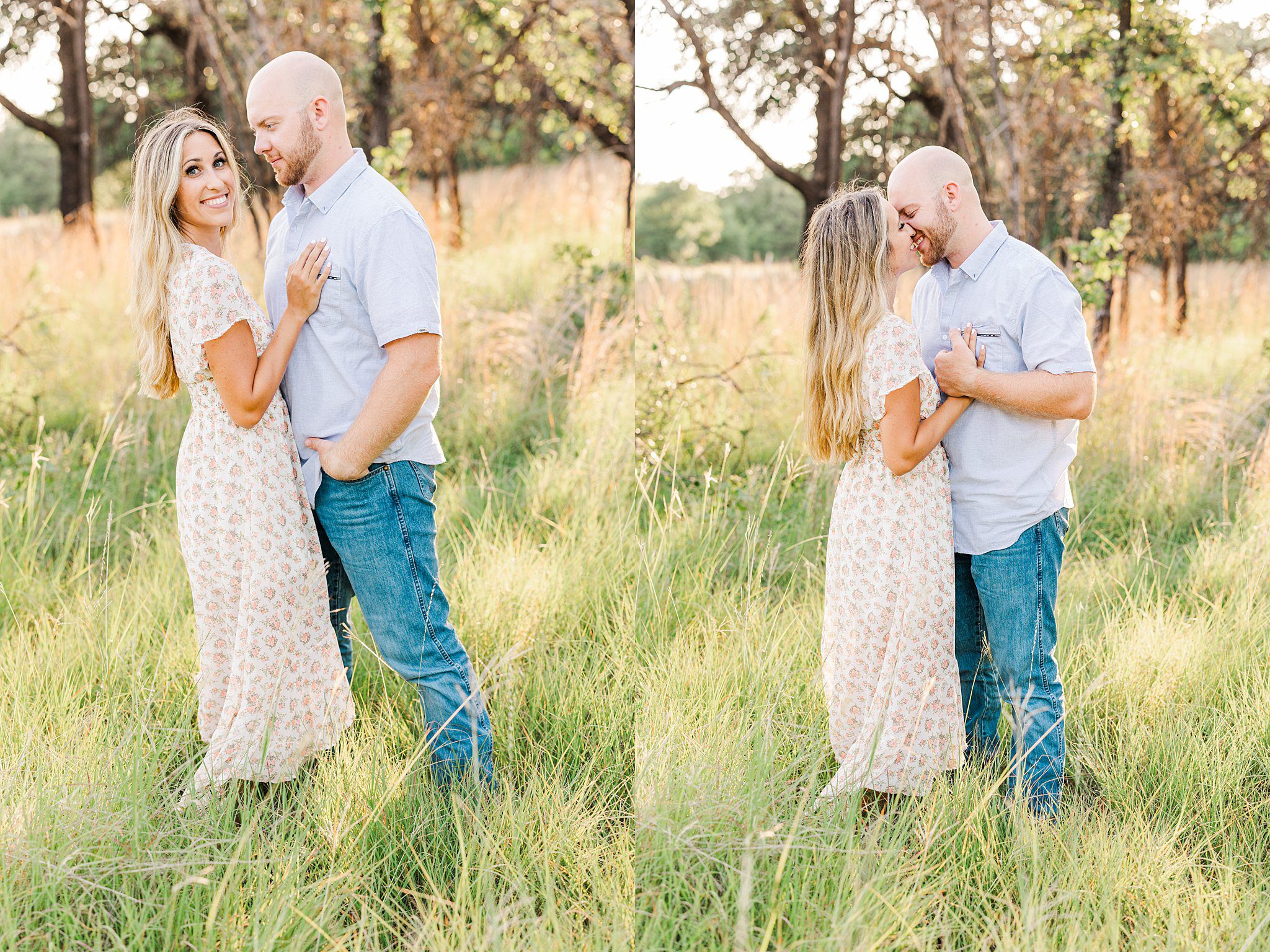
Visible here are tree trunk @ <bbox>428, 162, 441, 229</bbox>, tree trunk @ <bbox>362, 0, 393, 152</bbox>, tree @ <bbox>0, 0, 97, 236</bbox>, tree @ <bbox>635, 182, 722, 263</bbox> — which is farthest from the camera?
tree trunk @ <bbox>428, 162, 441, 229</bbox>

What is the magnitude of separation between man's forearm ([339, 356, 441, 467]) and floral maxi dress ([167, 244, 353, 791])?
25 centimetres

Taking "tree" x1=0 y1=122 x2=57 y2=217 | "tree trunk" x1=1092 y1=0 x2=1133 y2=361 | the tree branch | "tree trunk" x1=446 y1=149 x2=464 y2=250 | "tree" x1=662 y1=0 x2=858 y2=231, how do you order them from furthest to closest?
"tree" x1=0 y1=122 x2=57 y2=217 → "tree trunk" x1=446 y1=149 x2=464 y2=250 → "tree trunk" x1=1092 y1=0 x2=1133 y2=361 → "tree" x1=662 y1=0 x2=858 y2=231 → the tree branch

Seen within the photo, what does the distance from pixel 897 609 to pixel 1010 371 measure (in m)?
0.66

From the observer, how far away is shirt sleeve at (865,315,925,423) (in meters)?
2.15

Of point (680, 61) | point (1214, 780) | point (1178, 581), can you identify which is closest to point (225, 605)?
point (1214, 780)

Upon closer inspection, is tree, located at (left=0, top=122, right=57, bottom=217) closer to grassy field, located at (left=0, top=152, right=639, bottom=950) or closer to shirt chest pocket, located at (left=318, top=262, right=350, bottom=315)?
grassy field, located at (left=0, top=152, right=639, bottom=950)

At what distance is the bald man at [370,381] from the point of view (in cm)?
216

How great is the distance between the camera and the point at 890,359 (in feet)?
7.09

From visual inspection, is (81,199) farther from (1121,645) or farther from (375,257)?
(1121,645)

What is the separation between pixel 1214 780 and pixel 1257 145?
5.67m

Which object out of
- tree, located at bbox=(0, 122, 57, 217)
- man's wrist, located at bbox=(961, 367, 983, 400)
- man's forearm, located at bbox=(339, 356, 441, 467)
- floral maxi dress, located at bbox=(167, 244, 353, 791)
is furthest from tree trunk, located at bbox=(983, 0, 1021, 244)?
tree, located at bbox=(0, 122, 57, 217)

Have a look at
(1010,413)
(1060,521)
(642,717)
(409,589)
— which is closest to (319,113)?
(409,589)

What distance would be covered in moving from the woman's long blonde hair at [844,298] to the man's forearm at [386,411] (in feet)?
3.20

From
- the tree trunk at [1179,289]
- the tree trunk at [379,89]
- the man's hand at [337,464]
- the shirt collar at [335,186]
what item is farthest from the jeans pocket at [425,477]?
the tree trunk at [1179,289]
